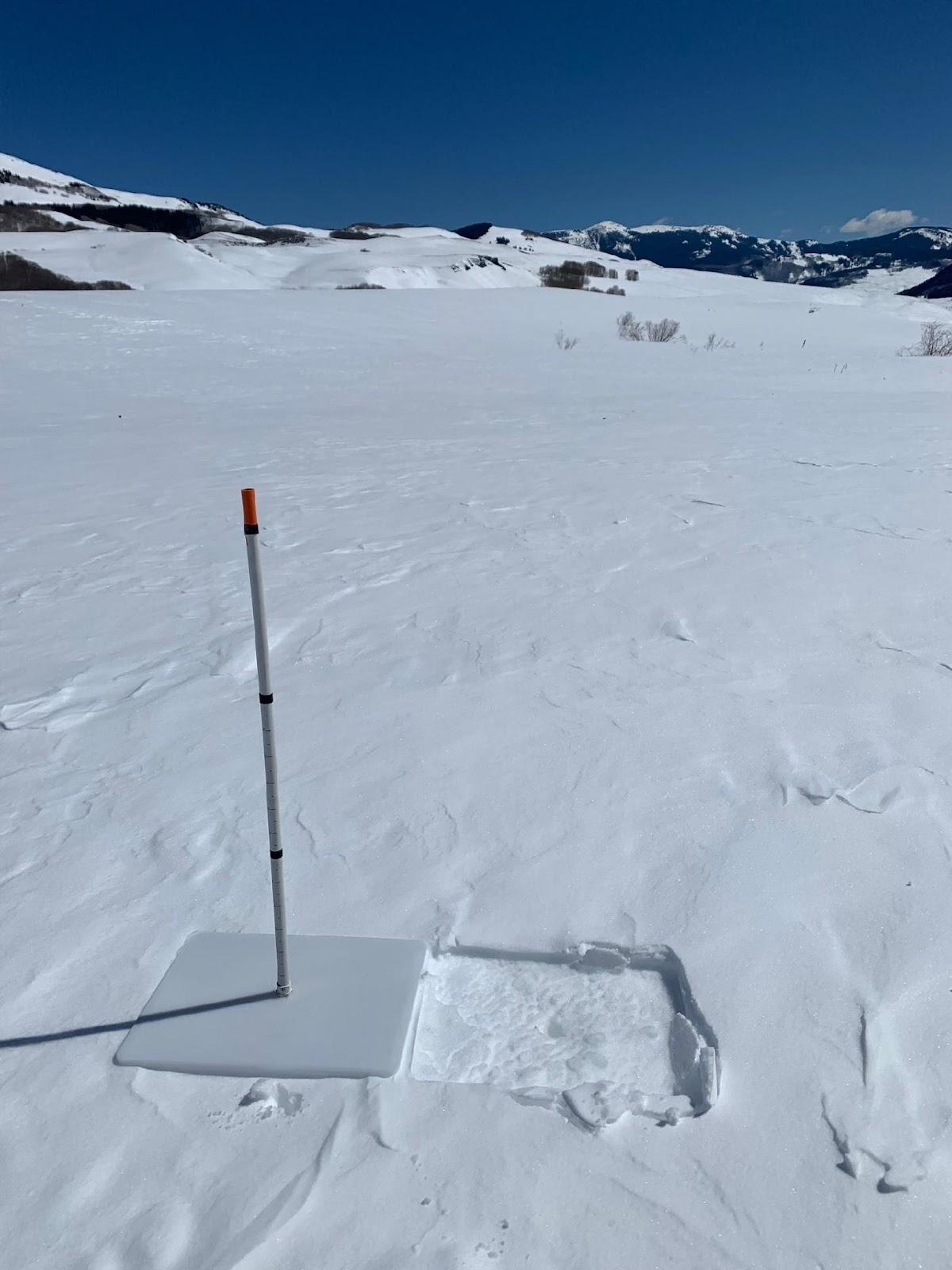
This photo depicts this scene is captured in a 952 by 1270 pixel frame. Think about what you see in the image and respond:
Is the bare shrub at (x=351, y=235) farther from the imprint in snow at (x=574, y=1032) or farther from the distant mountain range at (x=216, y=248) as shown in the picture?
the imprint in snow at (x=574, y=1032)

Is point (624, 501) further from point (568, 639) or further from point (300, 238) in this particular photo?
point (300, 238)

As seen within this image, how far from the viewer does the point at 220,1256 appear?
59.1 inches

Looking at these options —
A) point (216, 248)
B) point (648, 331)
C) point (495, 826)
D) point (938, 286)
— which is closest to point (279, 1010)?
point (495, 826)

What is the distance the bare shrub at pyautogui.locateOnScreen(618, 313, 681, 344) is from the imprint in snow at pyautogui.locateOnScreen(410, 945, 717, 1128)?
18.9m

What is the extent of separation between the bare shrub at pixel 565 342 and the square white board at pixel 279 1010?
16.4 m

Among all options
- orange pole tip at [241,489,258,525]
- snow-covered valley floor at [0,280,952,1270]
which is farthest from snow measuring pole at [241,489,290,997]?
snow-covered valley floor at [0,280,952,1270]

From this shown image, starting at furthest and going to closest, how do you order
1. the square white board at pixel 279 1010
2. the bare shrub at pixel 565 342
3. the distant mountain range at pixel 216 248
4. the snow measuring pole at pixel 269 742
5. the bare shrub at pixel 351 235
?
1. the bare shrub at pixel 351 235
2. the distant mountain range at pixel 216 248
3. the bare shrub at pixel 565 342
4. the square white board at pixel 279 1010
5. the snow measuring pole at pixel 269 742

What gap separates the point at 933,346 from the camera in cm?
1675

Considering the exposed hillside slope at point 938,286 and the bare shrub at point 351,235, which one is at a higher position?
the bare shrub at point 351,235

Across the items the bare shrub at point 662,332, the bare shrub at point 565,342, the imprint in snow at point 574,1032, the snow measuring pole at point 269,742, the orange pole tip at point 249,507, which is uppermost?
the bare shrub at point 662,332

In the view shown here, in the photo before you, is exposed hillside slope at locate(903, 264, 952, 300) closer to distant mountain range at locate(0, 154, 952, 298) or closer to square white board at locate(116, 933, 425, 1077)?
distant mountain range at locate(0, 154, 952, 298)

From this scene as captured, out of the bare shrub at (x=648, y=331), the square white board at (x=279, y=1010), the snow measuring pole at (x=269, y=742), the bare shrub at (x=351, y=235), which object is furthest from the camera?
the bare shrub at (x=351, y=235)

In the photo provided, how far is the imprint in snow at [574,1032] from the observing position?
5.94ft

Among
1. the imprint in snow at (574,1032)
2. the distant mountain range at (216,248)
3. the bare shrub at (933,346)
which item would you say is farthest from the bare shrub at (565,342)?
the distant mountain range at (216,248)
